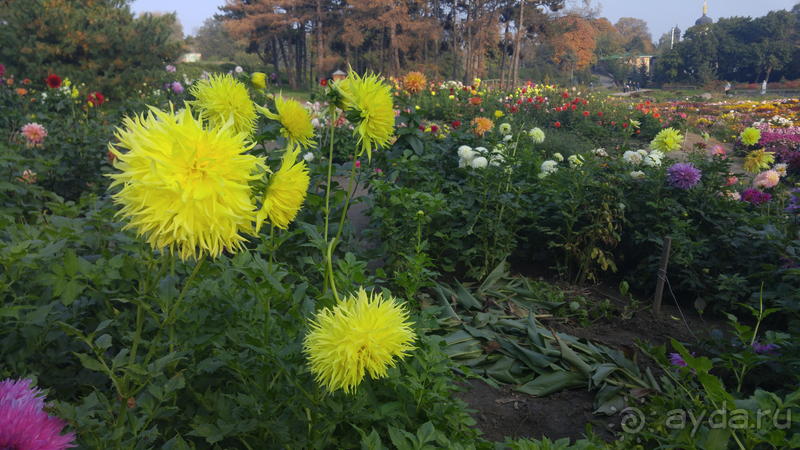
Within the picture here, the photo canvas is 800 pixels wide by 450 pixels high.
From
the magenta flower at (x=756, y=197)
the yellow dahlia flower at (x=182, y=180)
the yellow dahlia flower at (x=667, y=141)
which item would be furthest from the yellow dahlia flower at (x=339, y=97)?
the yellow dahlia flower at (x=667, y=141)

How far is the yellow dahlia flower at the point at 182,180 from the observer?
691 mm

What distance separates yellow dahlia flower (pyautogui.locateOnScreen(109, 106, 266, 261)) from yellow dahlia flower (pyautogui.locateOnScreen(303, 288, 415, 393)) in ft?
0.88

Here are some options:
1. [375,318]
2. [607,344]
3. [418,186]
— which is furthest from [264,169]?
[418,186]

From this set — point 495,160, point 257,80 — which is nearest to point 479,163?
point 495,160

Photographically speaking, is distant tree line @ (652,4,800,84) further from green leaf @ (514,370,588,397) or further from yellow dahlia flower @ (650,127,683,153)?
green leaf @ (514,370,588,397)

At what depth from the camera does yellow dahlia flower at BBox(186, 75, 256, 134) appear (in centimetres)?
126

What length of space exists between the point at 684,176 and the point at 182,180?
3577 millimetres

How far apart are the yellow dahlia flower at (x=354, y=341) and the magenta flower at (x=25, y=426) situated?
0.40 meters

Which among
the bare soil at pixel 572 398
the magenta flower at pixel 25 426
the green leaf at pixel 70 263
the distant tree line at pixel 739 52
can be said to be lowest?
the bare soil at pixel 572 398

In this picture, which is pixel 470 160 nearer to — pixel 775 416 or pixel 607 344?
pixel 607 344

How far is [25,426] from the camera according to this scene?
59cm

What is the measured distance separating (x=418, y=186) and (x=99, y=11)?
15434mm

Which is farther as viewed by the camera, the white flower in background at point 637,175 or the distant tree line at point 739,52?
the distant tree line at point 739,52

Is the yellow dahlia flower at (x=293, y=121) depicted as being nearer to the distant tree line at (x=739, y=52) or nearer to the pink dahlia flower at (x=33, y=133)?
the pink dahlia flower at (x=33, y=133)
